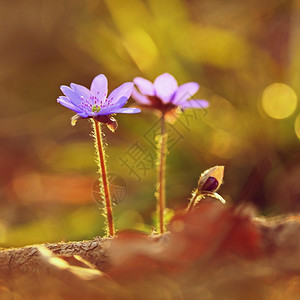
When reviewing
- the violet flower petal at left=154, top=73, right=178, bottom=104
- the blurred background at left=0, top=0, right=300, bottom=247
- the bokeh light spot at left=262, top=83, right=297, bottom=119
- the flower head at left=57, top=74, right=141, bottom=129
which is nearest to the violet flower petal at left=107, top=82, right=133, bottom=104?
the flower head at left=57, top=74, right=141, bottom=129

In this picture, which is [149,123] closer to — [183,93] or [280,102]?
[280,102]

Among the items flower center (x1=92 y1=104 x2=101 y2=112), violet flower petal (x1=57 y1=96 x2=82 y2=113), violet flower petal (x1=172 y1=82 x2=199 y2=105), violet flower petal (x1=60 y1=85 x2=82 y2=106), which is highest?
violet flower petal (x1=172 y1=82 x2=199 y2=105)

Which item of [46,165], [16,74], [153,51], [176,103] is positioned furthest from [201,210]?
[16,74]

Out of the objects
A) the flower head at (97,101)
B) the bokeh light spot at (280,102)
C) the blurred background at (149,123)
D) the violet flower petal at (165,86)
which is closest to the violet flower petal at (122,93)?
the flower head at (97,101)

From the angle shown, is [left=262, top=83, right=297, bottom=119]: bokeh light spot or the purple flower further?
[left=262, top=83, right=297, bottom=119]: bokeh light spot

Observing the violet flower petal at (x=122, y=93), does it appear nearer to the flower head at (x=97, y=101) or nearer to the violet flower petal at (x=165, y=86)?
the flower head at (x=97, y=101)

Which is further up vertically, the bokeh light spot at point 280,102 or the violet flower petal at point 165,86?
the bokeh light spot at point 280,102

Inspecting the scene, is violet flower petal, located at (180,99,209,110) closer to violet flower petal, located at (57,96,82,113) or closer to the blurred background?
violet flower petal, located at (57,96,82,113)
